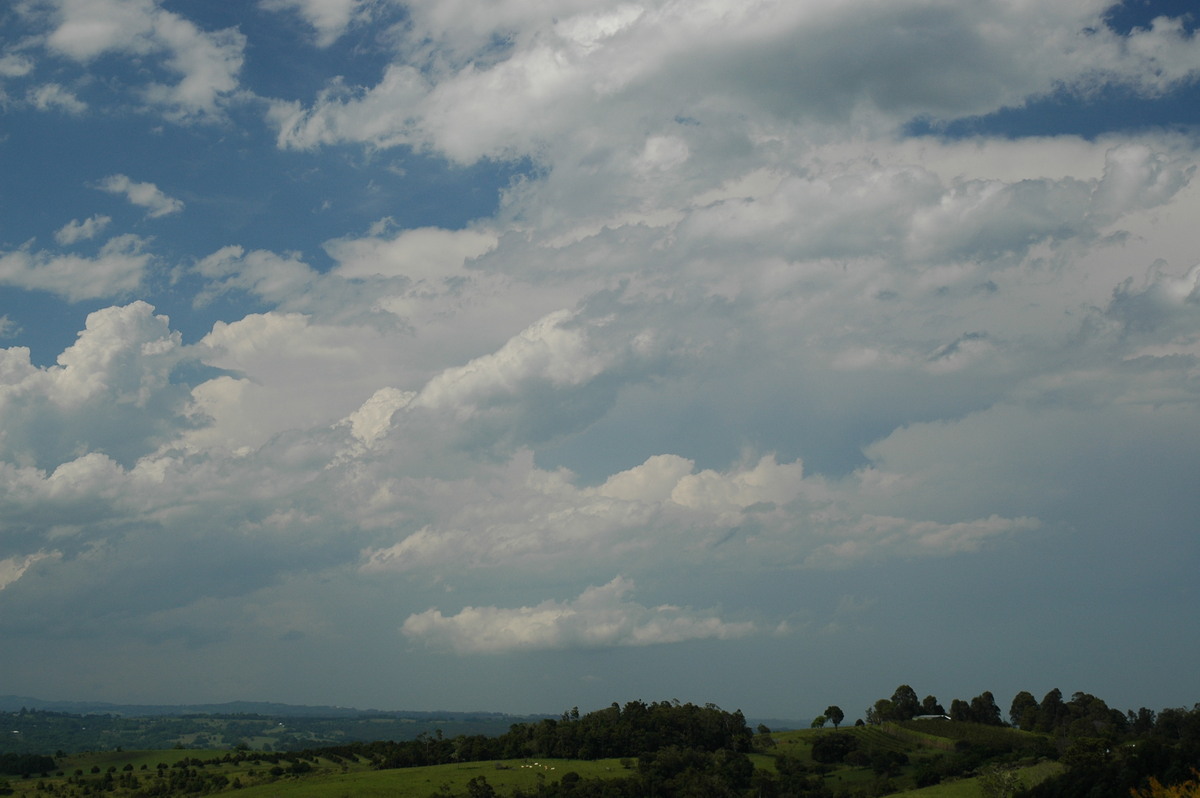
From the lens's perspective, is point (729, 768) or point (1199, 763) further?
point (729, 768)

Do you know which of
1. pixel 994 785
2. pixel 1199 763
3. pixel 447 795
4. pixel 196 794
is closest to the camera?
pixel 1199 763

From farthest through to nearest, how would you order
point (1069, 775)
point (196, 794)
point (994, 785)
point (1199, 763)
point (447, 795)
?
point (196, 794), point (447, 795), point (994, 785), point (1069, 775), point (1199, 763)

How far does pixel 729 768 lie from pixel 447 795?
198 feet

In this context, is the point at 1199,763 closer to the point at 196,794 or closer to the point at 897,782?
the point at 897,782

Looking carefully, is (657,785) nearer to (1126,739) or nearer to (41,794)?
(1126,739)

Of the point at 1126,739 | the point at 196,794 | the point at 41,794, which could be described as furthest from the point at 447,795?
the point at 1126,739

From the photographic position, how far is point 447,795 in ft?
582

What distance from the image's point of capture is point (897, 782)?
197000 mm

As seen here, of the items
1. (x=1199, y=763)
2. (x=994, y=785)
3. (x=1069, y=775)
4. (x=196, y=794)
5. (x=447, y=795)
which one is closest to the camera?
(x=1199, y=763)

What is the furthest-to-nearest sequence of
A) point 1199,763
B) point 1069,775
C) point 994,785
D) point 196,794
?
point 196,794 < point 994,785 < point 1069,775 < point 1199,763

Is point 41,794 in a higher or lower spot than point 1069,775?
lower

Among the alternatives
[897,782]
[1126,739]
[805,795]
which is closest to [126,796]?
[805,795]

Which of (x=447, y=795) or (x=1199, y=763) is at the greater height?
(x=1199, y=763)

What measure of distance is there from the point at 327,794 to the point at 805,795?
91874mm
